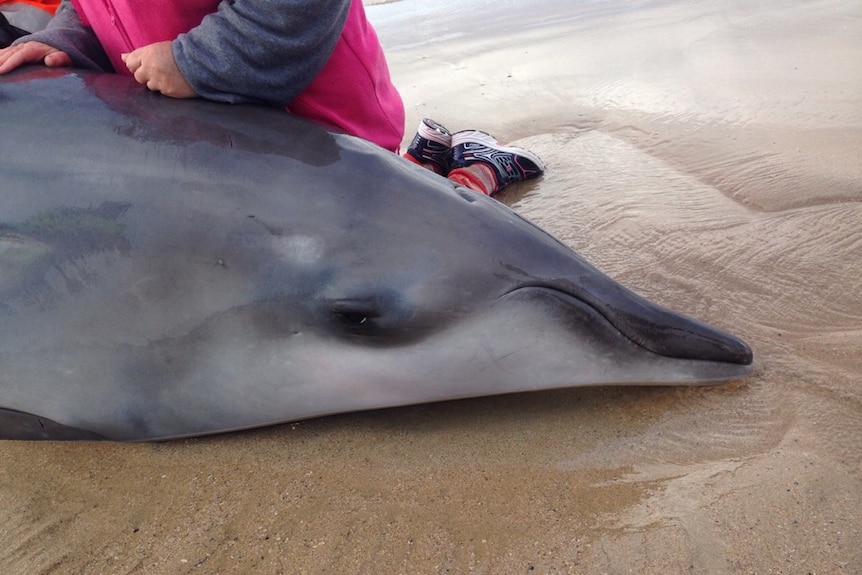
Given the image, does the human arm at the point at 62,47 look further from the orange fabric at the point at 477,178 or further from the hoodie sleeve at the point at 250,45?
the orange fabric at the point at 477,178

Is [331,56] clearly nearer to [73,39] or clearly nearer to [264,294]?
[73,39]

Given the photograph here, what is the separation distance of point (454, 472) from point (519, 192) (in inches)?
Answer: 103

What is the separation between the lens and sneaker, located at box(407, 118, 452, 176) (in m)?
5.01

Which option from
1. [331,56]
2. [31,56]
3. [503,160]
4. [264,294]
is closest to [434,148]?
[503,160]

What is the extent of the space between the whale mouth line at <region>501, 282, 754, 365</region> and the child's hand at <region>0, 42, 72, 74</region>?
6.94ft

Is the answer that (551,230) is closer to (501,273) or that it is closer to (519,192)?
(519,192)

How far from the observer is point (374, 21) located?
11953mm

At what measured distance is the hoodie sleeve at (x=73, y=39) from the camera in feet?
10.3

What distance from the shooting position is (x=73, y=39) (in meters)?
3.29

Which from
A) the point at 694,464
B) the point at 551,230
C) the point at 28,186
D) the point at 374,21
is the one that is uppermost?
the point at 28,186

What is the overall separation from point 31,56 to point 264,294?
1552mm

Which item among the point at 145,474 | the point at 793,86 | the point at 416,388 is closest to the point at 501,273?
the point at 416,388

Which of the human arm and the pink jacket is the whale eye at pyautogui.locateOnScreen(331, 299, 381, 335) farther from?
the human arm

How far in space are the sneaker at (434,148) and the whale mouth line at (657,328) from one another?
2.72 metres
